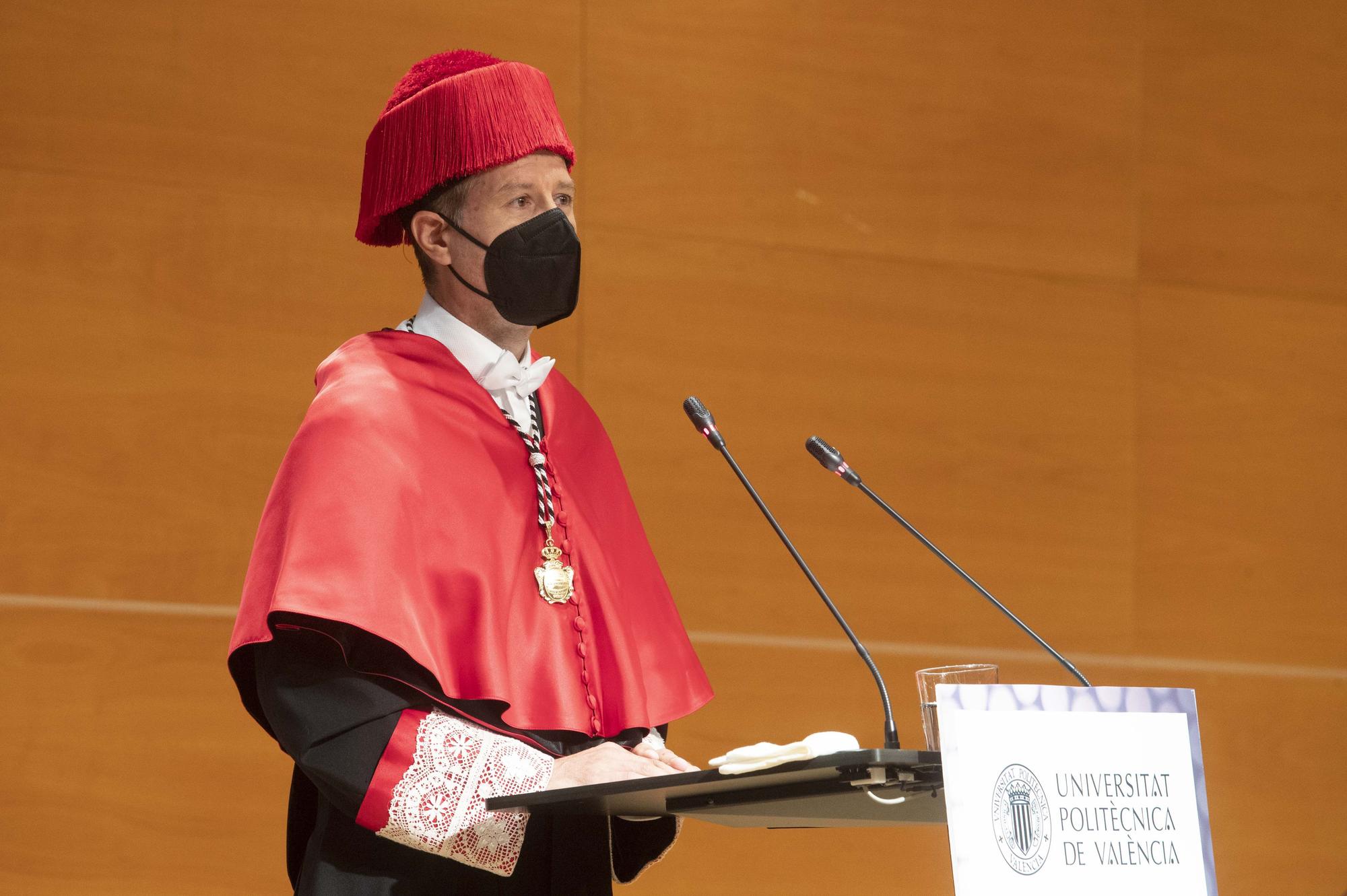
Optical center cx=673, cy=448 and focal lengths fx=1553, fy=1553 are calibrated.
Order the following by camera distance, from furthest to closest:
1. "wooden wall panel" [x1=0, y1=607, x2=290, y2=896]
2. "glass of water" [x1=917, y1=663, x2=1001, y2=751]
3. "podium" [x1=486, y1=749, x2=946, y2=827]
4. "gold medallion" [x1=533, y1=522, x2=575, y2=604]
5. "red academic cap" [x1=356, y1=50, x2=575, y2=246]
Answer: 1. "wooden wall panel" [x1=0, y1=607, x2=290, y2=896]
2. "red academic cap" [x1=356, y1=50, x2=575, y2=246]
3. "gold medallion" [x1=533, y1=522, x2=575, y2=604]
4. "glass of water" [x1=917, y1=663, x2=1001, y2=751]
5. "podium" [x1=486, y1=749, x2=946, y2=827]

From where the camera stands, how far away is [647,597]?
2.04 metres

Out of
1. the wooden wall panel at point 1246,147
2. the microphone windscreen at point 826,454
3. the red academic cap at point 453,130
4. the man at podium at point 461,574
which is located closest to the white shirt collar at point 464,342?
the man at podium at point 461,574

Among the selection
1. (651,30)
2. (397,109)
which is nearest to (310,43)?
(651,30)

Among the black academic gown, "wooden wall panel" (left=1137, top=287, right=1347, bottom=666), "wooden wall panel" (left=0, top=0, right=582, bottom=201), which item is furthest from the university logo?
"wooden wall panel" (left=1137, top=287, right=1347, bottom=666)

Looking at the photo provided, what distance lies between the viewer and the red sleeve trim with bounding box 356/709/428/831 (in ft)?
5.13

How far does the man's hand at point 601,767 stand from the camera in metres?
1.60

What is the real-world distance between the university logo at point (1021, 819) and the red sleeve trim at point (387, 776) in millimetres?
595

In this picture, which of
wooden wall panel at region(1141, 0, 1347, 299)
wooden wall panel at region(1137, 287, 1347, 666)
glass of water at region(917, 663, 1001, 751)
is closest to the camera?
glass of water at region(917, 663, 1001, 751)

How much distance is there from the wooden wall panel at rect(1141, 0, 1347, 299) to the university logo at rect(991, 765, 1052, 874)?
288 cm

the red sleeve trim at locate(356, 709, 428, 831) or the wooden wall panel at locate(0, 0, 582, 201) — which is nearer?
the red sleeve trim at locate(356, 709, 428, 831)

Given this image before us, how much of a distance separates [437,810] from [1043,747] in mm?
602

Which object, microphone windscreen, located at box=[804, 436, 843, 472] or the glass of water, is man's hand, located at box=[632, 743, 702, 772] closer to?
the glass of water

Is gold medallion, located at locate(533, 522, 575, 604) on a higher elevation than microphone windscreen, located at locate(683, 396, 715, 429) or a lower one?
lower

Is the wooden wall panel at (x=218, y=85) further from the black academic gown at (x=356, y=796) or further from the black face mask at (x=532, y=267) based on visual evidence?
the black academic gown at (x=356, y=796)
